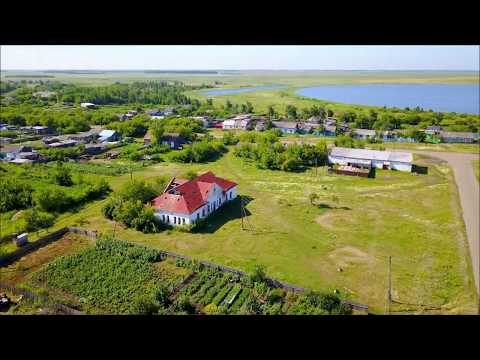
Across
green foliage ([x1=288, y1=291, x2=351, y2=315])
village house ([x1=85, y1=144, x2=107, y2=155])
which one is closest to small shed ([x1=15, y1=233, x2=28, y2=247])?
green foliage ([x1=288, y1=291, x2=351, y2=315])

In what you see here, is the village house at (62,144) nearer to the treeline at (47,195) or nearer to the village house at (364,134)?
the treeline at (47,195)

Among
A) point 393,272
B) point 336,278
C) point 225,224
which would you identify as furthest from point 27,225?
point 393,272

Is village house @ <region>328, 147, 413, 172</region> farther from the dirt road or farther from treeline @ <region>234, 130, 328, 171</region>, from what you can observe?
the dirt road

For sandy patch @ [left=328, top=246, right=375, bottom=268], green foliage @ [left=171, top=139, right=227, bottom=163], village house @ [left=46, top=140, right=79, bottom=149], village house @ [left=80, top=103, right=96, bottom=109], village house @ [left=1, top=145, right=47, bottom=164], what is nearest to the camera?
sandy patch @ [left=328, top=246, right=375, bottom=268]

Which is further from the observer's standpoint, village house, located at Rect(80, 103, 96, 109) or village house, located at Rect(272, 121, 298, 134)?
village house, located at Rect(80, 103, 96, 109)

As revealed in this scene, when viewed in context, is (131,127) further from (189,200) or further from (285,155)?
(189,200)

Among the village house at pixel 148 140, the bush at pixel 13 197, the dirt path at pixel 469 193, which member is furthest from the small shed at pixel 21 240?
the village house at pixel 148 140

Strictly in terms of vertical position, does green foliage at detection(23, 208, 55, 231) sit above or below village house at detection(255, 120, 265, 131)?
below
